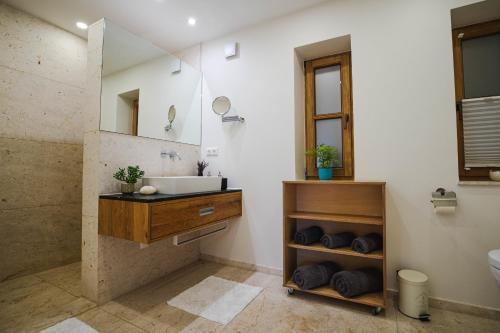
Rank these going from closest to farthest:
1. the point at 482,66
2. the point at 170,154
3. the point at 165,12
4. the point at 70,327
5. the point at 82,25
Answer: the point at 70,327 < the point at 482,66 < the point at 165,12 < the point at 170,154 < the point at 82,25

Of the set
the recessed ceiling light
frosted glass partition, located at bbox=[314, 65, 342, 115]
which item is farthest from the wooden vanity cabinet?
the recessed ceiling light

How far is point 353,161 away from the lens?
2.22 meters

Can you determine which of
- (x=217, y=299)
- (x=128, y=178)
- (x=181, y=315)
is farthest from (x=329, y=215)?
(x=128, y=178)

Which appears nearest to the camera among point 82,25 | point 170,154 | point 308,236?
point 308,236

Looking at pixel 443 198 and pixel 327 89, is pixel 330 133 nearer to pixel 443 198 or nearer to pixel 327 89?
pixel 327 89

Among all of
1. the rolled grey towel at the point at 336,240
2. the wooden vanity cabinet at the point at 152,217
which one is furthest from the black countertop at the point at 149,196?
the rolled grey towel at the point at 336,240

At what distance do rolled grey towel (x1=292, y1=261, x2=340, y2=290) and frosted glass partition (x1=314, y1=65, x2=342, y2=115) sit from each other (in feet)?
4.95

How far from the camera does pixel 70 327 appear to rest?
60.2 inches

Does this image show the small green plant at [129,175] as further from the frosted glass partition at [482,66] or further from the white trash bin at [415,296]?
the frosted glass partition at [482,66]

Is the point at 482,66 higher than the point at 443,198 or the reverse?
higher

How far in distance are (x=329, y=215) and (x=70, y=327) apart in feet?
6.78

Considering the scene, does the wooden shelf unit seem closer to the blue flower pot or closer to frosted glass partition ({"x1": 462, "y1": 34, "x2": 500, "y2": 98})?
the blue flower pot

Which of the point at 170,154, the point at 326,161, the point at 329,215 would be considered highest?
the point at 170,154

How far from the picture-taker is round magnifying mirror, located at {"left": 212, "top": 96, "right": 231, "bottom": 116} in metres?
2.62
